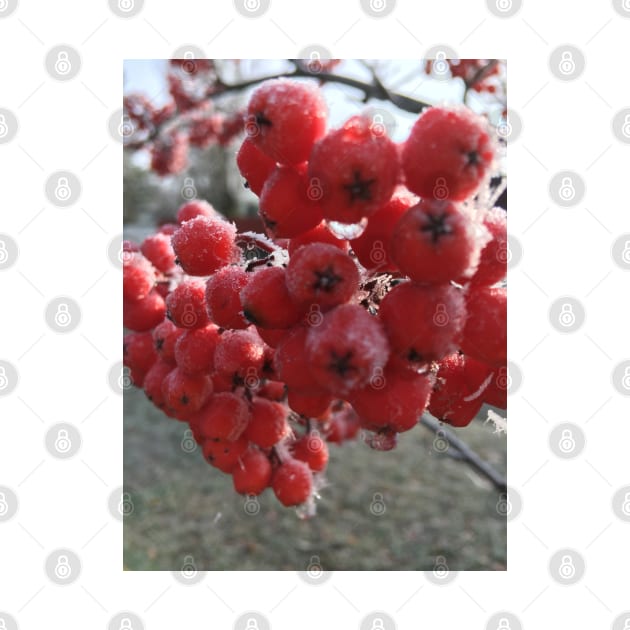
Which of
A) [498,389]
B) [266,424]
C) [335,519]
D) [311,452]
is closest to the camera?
[498,389]

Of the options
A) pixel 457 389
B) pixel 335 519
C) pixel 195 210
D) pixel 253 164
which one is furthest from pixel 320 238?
pixel 335 519

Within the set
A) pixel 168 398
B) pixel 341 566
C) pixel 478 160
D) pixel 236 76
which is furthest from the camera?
pixel 236 76

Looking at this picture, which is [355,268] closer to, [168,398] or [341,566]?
[168,398]

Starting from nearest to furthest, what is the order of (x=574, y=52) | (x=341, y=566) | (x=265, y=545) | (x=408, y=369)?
(x=408, y=369) < (x=574, y=52) < (x=341, y=566) < (x=265, y=545)

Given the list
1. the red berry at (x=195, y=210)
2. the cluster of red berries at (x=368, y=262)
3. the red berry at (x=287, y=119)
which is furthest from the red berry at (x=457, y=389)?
the red berry at (x=195, y=210)

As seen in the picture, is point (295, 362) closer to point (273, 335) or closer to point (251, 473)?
point (273, 335)

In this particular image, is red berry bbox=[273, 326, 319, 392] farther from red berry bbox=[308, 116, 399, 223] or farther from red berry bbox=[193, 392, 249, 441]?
red berry bbox=[193, 392, 249, 441]

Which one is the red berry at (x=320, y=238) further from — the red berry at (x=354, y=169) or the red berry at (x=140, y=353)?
the red berry at (x=140, y=353)

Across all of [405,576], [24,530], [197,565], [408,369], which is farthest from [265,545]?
[408,369]
